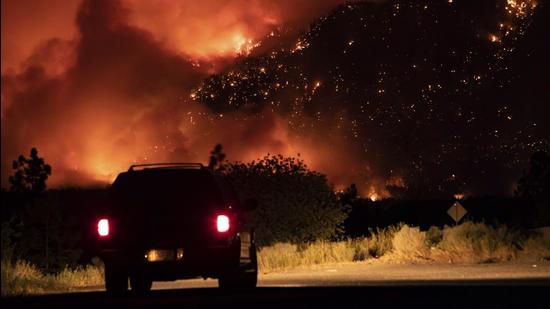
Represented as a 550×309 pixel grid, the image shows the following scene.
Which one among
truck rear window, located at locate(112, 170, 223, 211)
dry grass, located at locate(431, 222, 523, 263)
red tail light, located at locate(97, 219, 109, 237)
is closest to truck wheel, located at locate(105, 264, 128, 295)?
red tail light, located at locate(97, 219, 109, 237)

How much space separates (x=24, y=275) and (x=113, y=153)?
11666cm

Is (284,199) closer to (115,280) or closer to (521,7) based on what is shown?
(115,280)

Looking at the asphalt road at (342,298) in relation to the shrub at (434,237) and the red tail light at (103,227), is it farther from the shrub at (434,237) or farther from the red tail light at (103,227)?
the shrub at (434,237)

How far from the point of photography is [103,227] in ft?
69.9

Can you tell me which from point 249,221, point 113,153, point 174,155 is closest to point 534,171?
point 113,153

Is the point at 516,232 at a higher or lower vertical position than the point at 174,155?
lower

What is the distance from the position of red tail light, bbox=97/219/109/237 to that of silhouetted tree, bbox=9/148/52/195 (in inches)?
1072

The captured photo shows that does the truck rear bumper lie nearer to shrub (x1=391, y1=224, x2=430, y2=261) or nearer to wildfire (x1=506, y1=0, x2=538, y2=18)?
shrub (x1=391, y1=224, x2=430, y2=261)

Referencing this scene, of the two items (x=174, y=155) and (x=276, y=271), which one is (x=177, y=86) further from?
(x=276, y=271)

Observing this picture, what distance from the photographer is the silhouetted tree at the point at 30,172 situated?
48.5 metres

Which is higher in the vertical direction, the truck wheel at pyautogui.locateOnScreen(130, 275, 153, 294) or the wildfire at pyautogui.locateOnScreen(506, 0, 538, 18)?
the wildfire at pyautogui.locateOnScreen(506, 0, 538, 18)

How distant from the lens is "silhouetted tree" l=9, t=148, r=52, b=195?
4853 cm

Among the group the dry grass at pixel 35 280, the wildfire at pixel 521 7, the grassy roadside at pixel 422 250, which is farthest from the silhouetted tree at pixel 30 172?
the wildfire at pixel 521 7

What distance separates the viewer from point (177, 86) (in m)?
186
